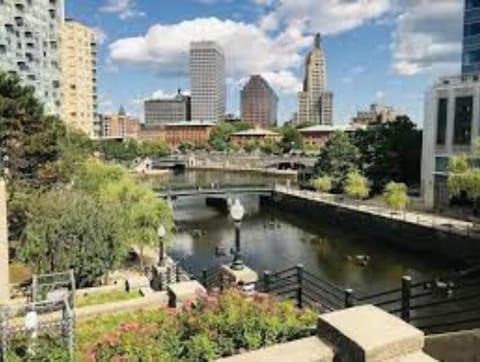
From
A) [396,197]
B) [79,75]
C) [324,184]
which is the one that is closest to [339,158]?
[324,184]

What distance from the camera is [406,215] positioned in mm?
46750

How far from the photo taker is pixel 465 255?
36.7 meters

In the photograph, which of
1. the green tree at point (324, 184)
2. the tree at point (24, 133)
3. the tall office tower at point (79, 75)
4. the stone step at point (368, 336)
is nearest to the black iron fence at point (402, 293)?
the stone step at point (368, 336)

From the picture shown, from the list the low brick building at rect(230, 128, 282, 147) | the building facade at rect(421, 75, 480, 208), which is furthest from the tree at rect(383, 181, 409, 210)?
the low brick building at rect(230, 128, 282, 147)

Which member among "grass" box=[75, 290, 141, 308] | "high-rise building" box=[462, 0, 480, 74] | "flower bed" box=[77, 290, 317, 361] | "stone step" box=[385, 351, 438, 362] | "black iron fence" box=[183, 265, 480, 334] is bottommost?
"grass" box=[75, 290, 141, 308]

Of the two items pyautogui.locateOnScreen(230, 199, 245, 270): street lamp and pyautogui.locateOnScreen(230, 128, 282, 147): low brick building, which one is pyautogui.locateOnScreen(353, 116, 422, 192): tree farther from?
pyautogui.locateOnScreen(230, 128, 282, 147): low brick building

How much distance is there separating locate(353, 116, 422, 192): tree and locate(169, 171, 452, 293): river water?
32.3 ft

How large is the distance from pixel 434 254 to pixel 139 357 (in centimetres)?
3663

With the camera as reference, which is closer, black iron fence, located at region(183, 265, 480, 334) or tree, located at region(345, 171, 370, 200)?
black iron fence, located at region(183, 265, 480, 334)

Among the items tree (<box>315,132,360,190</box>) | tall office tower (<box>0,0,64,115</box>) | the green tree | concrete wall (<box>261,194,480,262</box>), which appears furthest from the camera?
tall office tower (<box>0,0,64,115</box>)

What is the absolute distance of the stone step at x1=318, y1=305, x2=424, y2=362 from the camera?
454 centimetres

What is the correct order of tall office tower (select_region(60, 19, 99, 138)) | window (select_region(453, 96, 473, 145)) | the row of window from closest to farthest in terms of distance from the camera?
1. window (select_region(453, 96, 473, 145))
2. the row of window
3. tall office tower (select_region(60, 19, 99, 138))

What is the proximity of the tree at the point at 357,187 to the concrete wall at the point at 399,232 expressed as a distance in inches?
121

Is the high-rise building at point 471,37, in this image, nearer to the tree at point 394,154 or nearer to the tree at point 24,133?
the tree at point 394,154
